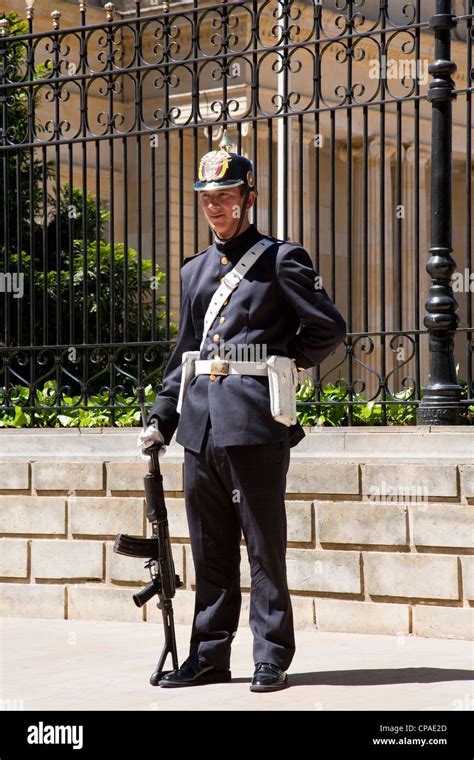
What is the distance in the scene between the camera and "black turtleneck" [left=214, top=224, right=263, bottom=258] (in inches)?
245

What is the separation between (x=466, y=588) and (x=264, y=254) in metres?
2.37

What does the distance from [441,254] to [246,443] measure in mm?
2555

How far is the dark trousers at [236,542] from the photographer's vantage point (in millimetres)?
6062

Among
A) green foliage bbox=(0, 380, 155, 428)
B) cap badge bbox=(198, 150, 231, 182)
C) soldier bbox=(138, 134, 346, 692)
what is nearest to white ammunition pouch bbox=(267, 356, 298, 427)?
soldier bbox=(138, 134, 346, 692)

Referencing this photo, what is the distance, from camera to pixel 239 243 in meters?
6.22

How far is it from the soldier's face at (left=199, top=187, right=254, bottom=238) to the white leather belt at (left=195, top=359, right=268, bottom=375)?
1.85 feet

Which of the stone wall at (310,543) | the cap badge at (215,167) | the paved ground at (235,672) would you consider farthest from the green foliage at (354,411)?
the cap badge at (215,167)

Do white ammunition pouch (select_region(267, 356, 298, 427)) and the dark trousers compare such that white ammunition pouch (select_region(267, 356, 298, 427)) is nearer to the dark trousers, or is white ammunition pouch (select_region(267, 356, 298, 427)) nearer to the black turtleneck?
the dark trousers

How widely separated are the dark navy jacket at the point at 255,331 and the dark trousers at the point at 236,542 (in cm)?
9

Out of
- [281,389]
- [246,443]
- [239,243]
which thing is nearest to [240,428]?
[246,443]

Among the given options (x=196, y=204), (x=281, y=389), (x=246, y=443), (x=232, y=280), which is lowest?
(x=246, y=443)

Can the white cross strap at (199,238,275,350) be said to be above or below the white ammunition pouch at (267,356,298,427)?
above

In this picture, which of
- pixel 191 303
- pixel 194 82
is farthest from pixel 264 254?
pixel 194 82

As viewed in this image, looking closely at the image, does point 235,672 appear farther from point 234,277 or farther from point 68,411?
point 68,411
